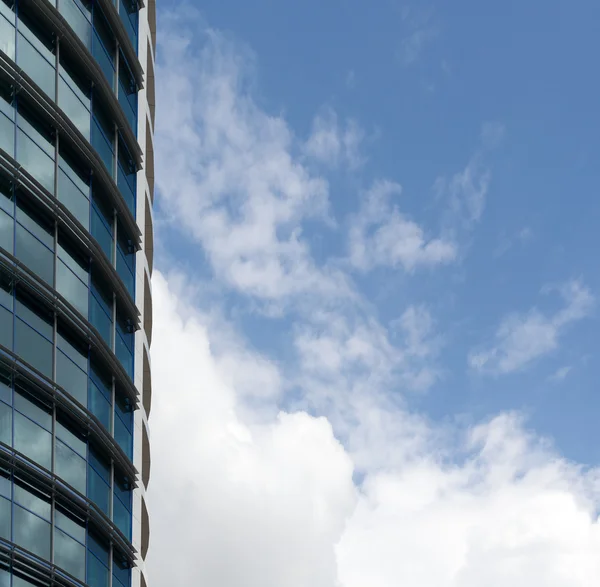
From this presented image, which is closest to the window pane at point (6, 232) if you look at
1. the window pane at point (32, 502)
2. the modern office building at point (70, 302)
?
the modern office building at point (70, 302)

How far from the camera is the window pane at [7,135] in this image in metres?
29.5

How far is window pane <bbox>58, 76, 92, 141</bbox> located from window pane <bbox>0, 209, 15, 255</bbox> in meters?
5.41

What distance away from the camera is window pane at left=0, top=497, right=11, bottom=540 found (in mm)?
26250

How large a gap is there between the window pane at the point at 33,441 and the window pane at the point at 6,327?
1987 millimetres

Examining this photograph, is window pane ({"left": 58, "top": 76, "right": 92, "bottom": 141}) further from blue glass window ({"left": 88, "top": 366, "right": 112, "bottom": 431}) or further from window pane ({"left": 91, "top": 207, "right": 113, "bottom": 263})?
blue glass window ({"left": 88, "top": 366, "right": 112, "bottom": 431})

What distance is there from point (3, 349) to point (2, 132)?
656 cm

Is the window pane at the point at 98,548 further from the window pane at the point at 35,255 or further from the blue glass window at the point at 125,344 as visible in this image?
the window pane at the point at 35,255

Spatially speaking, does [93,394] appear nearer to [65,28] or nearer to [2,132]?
[2,132]

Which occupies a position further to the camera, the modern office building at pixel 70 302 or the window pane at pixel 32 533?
the modern office building at pixel 70 302

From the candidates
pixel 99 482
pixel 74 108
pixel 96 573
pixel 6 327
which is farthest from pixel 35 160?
pixel 96 573

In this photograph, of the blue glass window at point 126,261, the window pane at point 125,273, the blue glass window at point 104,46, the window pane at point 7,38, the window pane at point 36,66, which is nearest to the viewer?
the window pane at point 7,38

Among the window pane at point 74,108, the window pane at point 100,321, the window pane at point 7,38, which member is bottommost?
the window pane at point 100,321

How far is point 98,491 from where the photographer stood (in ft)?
106

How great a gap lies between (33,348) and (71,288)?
338 centimetres
